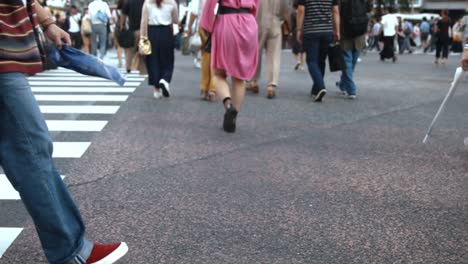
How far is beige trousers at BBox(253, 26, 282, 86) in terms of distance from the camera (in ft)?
29.8

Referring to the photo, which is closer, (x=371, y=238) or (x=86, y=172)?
(x=371, y=238)

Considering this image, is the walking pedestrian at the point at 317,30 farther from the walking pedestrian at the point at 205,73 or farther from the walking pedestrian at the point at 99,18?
the walking pedestrian at the point at 99,18

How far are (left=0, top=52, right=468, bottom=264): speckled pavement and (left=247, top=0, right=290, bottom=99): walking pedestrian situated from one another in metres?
1.60

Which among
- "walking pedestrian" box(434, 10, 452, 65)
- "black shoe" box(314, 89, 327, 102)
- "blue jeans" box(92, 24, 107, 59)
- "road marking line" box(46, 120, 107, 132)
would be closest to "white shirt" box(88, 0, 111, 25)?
"blue jeans" box(92, 24, 107, 59)

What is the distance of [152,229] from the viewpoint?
328cm

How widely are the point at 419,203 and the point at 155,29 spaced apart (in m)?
5.73

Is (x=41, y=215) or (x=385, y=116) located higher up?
(x=41, y=215)

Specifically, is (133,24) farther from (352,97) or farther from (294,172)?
(294,172)

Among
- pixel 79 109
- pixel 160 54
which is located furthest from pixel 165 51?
pixel 79 109

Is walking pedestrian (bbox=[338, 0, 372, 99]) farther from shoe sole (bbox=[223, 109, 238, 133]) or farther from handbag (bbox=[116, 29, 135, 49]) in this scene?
handbag (bbox=[116, 29, 135, 49])

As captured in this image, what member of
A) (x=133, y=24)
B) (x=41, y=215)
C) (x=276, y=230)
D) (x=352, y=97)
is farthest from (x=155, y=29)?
(x=41, y=215)

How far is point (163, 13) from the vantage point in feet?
28.3

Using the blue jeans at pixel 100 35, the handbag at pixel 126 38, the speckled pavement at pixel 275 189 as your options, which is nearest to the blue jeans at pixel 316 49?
the speckled pavement at pixel 275 189

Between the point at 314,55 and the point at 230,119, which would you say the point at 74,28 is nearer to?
the point at 314,55
